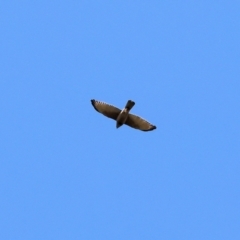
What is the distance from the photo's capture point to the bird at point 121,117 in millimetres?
34250

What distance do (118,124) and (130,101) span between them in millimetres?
1321

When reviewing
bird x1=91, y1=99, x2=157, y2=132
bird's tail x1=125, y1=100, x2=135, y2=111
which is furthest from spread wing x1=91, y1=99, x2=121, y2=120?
bird's tail x1=125, y1=100, x2=135, y2=111

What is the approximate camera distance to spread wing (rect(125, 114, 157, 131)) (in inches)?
1357

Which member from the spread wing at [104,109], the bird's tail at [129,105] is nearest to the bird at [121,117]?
the spread wing at [104,109]

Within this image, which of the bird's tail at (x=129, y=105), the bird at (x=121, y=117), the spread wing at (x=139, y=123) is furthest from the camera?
the spread wing at (x=139, y=123)

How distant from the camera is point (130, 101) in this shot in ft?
110

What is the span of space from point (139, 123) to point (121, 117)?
38.1 inches

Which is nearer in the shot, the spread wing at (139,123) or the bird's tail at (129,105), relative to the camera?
the bird's tail at (129,105)

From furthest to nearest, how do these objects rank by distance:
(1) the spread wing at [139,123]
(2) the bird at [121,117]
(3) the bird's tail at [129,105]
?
1. (1) the spread wing at [139,123]
2. (2) the bird at [121,117]
3. (3) the bird's tail at [129,105]

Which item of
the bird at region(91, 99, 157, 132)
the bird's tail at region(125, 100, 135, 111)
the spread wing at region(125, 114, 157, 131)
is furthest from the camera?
the spread wing at region(125, 114, 157, 131)

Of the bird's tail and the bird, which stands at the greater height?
the bird's tail

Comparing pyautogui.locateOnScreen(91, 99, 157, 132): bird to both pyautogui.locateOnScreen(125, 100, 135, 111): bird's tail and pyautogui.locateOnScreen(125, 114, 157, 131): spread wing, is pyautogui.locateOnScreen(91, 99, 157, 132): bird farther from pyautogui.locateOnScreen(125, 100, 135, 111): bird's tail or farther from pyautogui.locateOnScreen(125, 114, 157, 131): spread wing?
pyautogui.locateOnScreen(125, 100, 135, 111): bird's tail

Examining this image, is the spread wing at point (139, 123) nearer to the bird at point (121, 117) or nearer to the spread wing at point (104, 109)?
the bird at point (121, 117)

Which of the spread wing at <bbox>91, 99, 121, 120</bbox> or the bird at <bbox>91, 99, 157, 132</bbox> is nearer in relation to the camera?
the bird at <bbox>91, 99, 157, 132</bbox>
